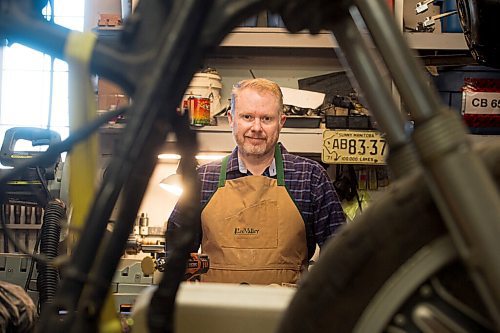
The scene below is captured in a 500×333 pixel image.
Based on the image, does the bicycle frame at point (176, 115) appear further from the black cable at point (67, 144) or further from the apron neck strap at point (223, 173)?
the apron neck strap at point (223, 173)

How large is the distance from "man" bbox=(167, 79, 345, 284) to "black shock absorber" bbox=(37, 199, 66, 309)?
0.96ft

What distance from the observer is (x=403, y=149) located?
0.47 meters

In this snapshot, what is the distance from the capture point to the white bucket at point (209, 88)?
251 cm

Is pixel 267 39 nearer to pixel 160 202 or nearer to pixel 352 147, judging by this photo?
pixel 352 147

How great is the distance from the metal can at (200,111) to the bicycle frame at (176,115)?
6.22ft

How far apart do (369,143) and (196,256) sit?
964mm

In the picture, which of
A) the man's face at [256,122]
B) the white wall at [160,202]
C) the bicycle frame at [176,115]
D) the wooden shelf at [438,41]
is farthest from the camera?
the white wall at [160,202]

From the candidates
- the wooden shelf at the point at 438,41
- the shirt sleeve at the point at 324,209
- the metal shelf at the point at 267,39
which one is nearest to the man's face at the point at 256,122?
the shirt sleeve at the point at 324,209

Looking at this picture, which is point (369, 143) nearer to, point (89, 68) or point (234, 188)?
point (234, 188)

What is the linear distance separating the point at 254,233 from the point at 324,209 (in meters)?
0.21

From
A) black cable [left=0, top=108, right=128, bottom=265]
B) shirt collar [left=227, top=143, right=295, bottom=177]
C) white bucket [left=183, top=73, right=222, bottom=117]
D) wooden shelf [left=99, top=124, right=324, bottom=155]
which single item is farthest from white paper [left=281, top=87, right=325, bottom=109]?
black cable [left=0, top=108, right=128, bottom=265]

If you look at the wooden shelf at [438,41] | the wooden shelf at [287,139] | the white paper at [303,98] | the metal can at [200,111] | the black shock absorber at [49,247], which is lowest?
the black shock absorber at [49,247]

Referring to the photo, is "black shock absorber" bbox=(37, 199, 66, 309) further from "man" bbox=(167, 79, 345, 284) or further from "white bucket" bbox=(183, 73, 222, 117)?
"white bucket" bbox=(183, 73, 222, 117)

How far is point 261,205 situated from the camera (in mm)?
1975
